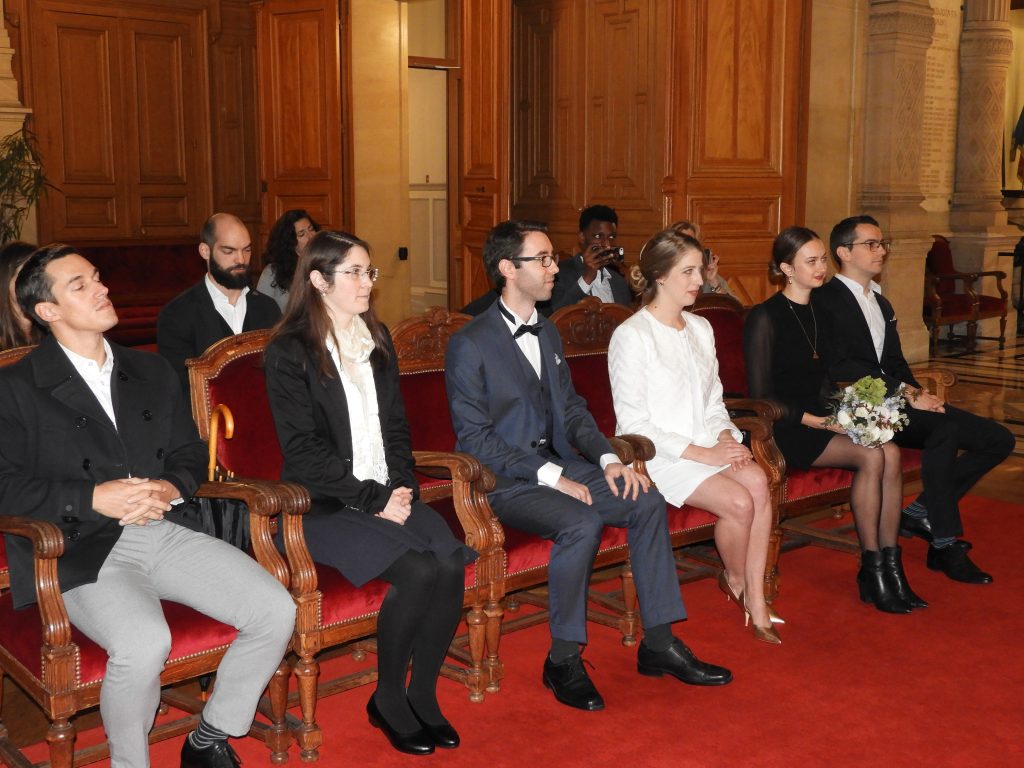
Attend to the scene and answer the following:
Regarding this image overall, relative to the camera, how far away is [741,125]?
24.6 ft

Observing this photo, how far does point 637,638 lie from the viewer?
3873mm

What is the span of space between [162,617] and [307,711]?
508mm

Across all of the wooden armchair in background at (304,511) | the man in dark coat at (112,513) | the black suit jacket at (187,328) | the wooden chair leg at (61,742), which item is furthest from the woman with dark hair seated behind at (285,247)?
the wooden chair leg at (61,742)

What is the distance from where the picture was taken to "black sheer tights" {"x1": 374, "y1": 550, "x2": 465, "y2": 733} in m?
3.07

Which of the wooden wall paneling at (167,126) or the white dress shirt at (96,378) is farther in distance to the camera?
the wooden wall paneling at (167,126)

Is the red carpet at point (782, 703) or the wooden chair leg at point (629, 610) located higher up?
the wooden chair leg at point (629, 610)

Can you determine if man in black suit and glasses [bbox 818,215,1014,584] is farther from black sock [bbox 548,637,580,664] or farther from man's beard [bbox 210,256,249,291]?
man's beard [bbox 210,256,249,291]

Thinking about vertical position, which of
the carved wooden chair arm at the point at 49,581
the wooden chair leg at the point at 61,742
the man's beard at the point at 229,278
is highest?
the man's beard at the point at 229,278

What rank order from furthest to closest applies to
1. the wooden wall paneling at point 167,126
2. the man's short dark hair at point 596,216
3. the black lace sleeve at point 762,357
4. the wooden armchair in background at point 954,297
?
the wooden armchair in background at point 954,297 < the wooden wall paneling at point 167,126 < the man's short dark hair at point 596,216 < the black lace sleeve at point 762,357

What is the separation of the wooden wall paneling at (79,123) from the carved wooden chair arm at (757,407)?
6817 millimetres

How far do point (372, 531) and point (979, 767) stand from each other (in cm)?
167

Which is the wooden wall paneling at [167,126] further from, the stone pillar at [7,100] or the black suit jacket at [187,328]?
the black suit jacket at [187,328]

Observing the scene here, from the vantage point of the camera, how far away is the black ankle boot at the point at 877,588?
4121 millimetres

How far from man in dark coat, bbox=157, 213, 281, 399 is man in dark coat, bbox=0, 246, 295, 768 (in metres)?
1.09
